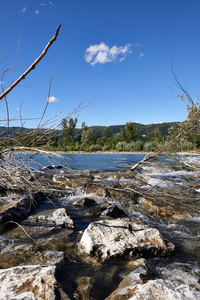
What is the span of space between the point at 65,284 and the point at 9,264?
1240 mm

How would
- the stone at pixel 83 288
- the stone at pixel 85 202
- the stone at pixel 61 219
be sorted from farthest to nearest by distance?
the stone at pixel 85 202
the stone at pixel 61 219
the stone at pixel 83 288

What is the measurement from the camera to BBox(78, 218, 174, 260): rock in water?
3.70m

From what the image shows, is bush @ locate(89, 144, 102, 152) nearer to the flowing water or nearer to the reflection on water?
the reflection on water

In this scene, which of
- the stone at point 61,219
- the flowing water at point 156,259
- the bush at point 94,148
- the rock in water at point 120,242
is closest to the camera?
the flowing water at point 156,259

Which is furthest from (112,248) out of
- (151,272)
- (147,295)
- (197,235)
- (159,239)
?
(197,235)

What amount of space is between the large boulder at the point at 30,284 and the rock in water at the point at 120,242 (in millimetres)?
1305

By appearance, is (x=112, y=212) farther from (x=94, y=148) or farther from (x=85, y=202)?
(x=94, y=148)

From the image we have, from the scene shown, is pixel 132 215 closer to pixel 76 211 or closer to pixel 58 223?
pixel 76 211

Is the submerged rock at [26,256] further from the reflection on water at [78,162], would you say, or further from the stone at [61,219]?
the reflection on water at [78,162]

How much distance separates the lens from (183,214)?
21.0 feet

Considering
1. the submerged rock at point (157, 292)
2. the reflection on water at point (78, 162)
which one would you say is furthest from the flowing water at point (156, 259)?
the submerged rock at point (157, 292)

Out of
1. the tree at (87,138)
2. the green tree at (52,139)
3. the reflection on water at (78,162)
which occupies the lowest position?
the reflection on water at (78,162)

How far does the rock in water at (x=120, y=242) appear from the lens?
146 inches

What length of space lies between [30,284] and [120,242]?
203 cm
